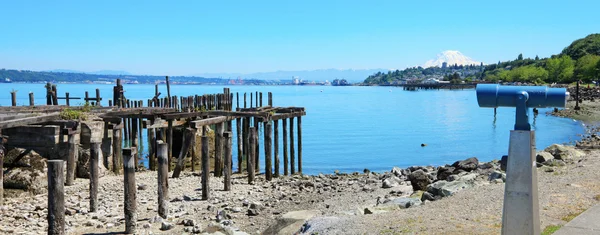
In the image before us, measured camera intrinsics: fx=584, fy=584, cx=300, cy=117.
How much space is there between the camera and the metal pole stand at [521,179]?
601 cm

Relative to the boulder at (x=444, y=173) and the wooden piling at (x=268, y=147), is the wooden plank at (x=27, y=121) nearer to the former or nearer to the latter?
the wooden piling at (x=268, y=147)

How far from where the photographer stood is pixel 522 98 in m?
6.10

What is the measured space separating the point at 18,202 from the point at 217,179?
662cm

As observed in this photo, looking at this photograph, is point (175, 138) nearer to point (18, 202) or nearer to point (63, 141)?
point (63, 141)

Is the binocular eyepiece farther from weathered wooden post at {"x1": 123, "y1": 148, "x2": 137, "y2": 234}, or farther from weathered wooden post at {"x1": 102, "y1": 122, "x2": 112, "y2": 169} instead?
weathered wooden post at {"x1": 102, "y1": 122, "x2": 112, "y2": 169}

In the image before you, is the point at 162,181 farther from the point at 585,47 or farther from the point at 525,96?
the point at 585,47

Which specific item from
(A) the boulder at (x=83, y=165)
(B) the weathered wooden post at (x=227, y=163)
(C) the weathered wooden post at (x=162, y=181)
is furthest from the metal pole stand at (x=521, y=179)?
(A) the boulder at (x=83, y=165)

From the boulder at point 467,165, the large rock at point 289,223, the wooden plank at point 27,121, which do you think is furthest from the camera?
the boulder at point 467,165

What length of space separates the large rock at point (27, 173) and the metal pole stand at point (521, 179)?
1295 centimetres

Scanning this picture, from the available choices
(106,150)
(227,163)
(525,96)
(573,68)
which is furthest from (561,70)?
(525,96)

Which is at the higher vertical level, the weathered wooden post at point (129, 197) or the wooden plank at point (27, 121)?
the wooden plank at point (27, 121)

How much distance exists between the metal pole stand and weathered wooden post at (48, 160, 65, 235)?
783 cm

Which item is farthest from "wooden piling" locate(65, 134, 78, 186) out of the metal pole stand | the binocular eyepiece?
the metal pole stand

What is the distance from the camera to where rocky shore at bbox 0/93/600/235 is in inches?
383
